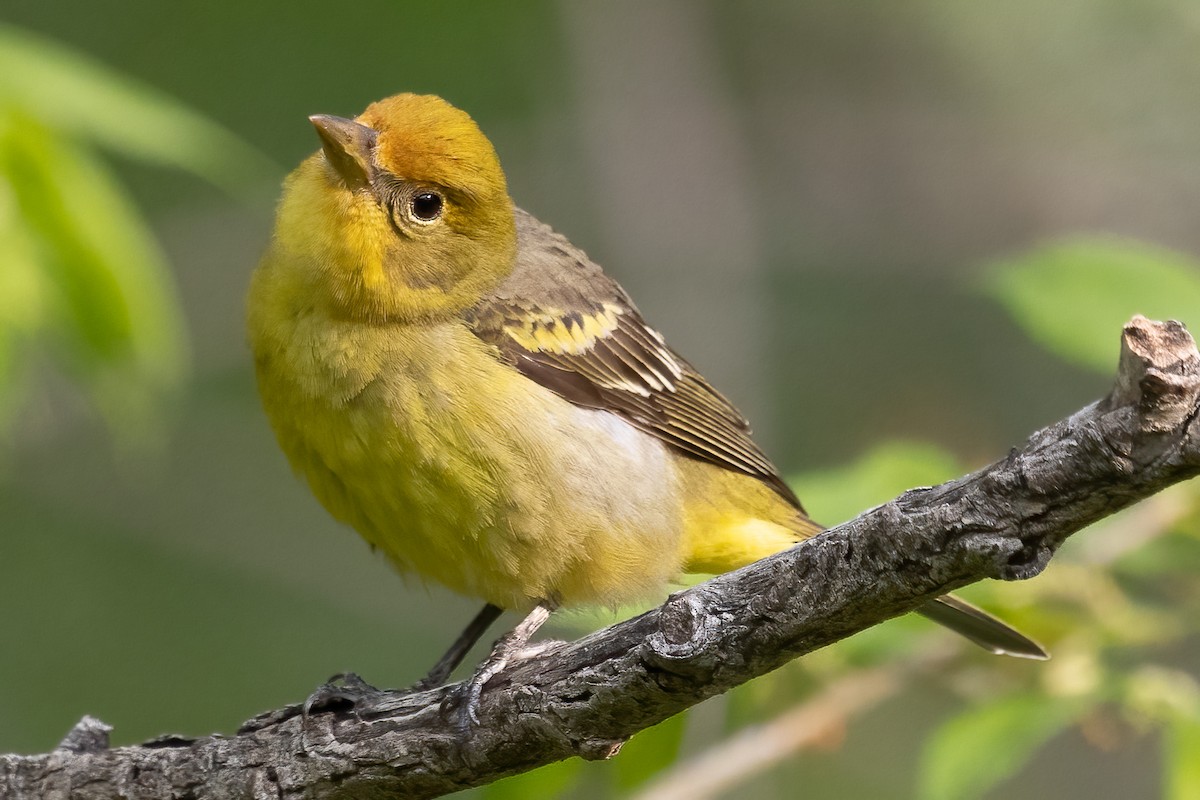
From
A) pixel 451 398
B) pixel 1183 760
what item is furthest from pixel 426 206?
pixel 1183 760

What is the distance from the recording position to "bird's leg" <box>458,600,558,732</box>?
3.63 metres

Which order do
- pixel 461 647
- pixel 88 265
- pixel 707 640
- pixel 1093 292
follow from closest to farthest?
pixel 707 640 < pixel 1093 292 < pixel 88 265 < pixel 461 647

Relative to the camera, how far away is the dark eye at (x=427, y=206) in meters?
4.37

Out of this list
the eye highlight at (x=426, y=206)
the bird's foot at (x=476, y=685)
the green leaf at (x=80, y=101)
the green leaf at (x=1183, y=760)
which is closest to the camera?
the green leaf at (x=1183, y=760)

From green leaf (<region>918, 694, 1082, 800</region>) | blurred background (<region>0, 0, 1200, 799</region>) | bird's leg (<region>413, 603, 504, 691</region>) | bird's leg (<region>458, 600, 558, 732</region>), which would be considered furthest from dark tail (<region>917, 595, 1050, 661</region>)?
blurred background (<region>0, 0, 1200, 799</region>)


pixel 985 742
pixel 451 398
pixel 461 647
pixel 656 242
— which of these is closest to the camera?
pixel 985 742

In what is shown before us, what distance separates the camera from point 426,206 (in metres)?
4.40

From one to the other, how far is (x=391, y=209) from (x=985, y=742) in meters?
2.30

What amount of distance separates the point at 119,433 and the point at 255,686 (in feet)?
13.6

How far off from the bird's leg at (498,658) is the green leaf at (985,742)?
1.16m

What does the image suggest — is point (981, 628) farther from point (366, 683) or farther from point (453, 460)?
point (366, 683)

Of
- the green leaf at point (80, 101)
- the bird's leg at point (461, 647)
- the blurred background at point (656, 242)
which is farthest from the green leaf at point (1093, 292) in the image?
the blurred background at point (656, 242)

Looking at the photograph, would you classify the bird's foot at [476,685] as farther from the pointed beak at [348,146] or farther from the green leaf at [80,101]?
the green leaf at [80,101]

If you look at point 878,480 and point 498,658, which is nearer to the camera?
point 498,658
